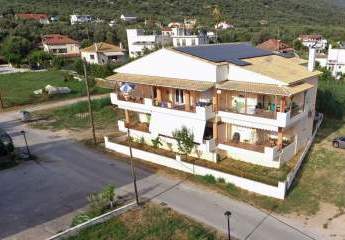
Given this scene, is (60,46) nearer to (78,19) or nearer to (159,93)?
(78,19)

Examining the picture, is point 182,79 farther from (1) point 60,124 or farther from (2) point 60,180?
(1) point 60,124

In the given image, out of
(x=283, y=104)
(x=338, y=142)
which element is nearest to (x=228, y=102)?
(x=283, y=104)

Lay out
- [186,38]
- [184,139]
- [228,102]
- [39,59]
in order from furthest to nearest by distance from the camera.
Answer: [186,38] < [39,59] < [228,102] < [184,139]

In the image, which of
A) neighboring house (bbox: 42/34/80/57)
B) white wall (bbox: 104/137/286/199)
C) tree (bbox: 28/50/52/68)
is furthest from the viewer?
neighboring house (bbox: 42/34/80/57)

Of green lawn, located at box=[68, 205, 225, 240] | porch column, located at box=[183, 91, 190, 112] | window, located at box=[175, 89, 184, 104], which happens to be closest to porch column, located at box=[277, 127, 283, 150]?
porch column, located at box=[183, 91, 190, 112]

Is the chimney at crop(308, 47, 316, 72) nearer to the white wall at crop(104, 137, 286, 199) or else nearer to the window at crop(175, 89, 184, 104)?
the window at crop(175, 89, 184, 104)

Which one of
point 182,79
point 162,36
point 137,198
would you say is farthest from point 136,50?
point 137,198
